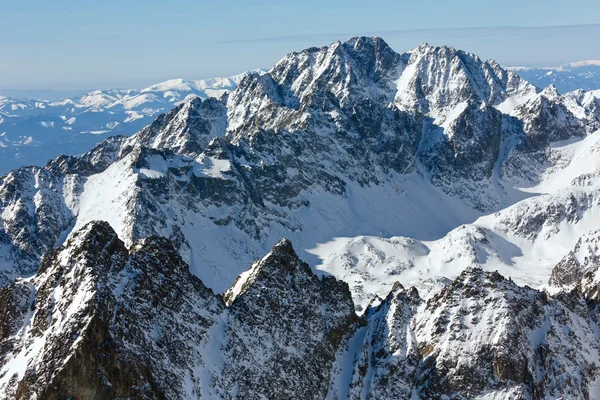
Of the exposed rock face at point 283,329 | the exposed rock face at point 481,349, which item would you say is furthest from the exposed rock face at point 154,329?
the exposed rock face at point 481,349

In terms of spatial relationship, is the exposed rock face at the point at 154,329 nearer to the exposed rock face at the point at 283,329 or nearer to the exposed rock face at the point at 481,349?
the exposed rock face at the point at 283,329

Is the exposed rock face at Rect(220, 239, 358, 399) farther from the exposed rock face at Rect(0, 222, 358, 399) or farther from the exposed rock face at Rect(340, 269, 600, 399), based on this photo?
the exposed rock face at Rect(340, 269, 600, 399)

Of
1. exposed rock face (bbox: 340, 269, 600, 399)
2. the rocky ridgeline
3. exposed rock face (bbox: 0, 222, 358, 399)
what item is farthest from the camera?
exposed rock face (bbox: 340, 269, 600, 399)

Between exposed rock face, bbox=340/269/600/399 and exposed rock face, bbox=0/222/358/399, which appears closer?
exposed rock face, bbox=0/222/358/399

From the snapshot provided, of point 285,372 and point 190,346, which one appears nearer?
point 190,346

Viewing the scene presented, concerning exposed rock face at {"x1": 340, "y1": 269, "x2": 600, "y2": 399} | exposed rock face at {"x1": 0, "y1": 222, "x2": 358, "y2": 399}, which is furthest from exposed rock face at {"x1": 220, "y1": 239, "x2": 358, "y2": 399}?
exposed rock face at {"x1": 340, "y1": 269, "x2": 600, "y2": 399}

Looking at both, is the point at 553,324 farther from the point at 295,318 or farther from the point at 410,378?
the point at 295,318

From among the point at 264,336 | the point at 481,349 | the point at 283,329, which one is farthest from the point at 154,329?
the point at 481,349

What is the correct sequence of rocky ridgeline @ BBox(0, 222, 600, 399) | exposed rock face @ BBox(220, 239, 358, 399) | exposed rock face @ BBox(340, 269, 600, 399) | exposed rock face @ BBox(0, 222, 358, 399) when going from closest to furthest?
exposed rock face @ BBox(0, 222, 358, 399) → rocky ridgeline @ BBox(0, 222, 600, 399) → exposed rock face @ BBox(340, 269, 600, 399) → exposed rock face @ BBox(220, 239, 358, 399)

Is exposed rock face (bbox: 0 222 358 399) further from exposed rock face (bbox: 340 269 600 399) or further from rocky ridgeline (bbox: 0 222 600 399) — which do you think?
exposed rock face (bbox: 340 269 600 399)

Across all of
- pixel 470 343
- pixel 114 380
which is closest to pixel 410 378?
pixel 470 343

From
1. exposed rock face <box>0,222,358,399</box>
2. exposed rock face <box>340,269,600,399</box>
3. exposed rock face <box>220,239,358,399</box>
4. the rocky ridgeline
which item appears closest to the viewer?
exposed rock face <box>0,222,358,399</box>
